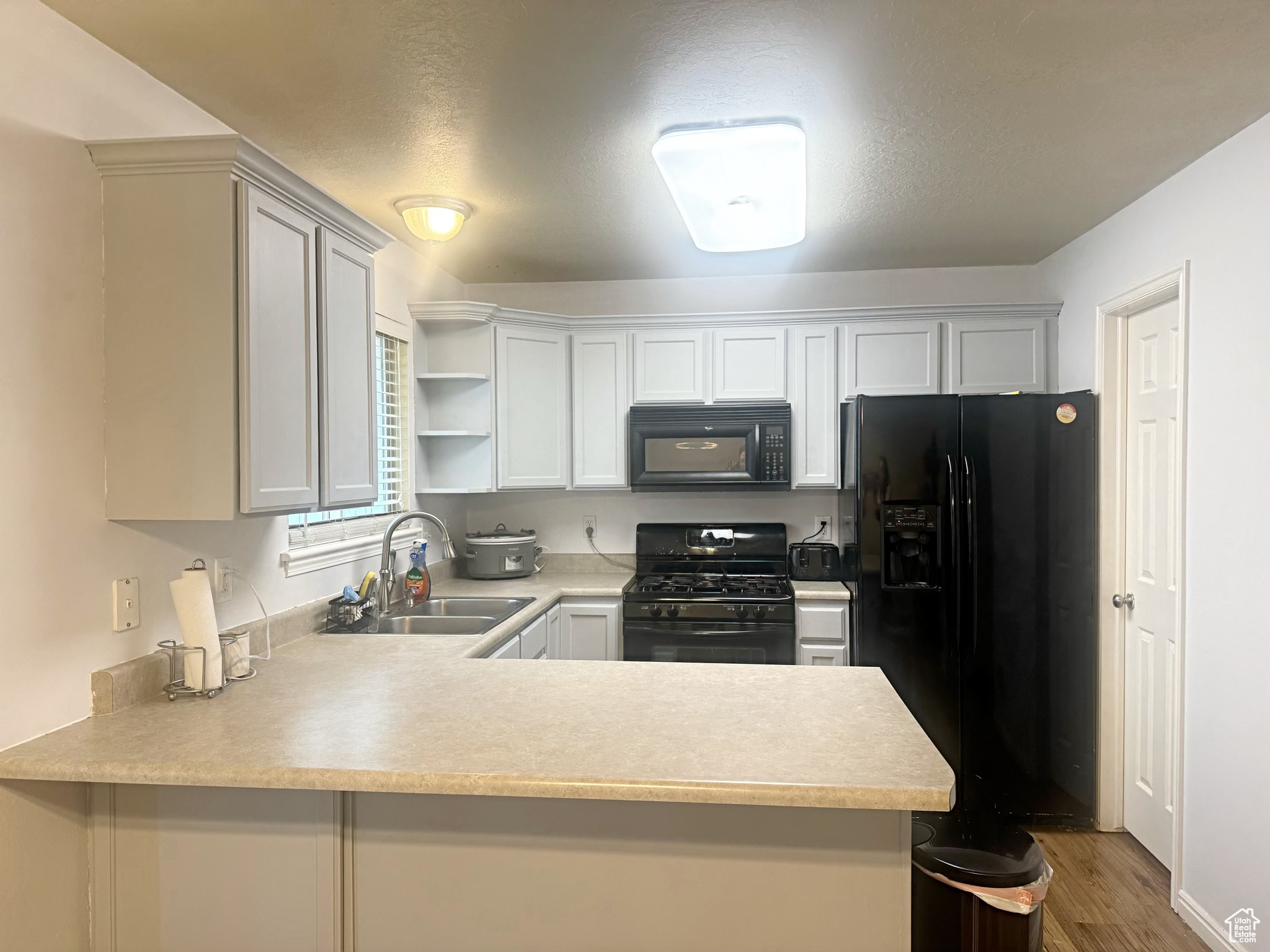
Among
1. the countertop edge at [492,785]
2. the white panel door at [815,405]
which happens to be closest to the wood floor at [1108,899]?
the countertop edge at [492,785]

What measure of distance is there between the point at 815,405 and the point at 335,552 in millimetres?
2329

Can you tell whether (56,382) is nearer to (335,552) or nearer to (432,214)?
(335,552)

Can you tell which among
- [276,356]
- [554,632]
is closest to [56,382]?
[276,356]

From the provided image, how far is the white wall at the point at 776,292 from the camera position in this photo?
4.02m

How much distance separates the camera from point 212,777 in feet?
4.82

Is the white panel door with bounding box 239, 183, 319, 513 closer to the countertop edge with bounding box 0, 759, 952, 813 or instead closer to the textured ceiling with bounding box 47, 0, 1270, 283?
the textured ceiling with bounding box 47, 0, 1270, 283

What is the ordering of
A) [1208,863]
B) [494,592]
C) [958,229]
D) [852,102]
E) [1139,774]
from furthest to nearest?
[494,592] < [958,229] < [1139,774] < [1208,863] < [852,102]

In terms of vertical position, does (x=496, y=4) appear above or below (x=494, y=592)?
above

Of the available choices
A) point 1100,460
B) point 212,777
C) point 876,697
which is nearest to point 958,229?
point 1100,460

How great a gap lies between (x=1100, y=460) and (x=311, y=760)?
10.5 feet

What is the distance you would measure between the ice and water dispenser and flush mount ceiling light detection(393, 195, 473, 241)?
2.14 metres

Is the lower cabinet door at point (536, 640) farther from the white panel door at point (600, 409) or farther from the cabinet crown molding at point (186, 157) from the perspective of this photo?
the cabinet crown molding at point (186, 157)

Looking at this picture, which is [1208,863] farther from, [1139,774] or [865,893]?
[865,893]

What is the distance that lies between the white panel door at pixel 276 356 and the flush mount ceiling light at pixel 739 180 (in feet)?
3.55
